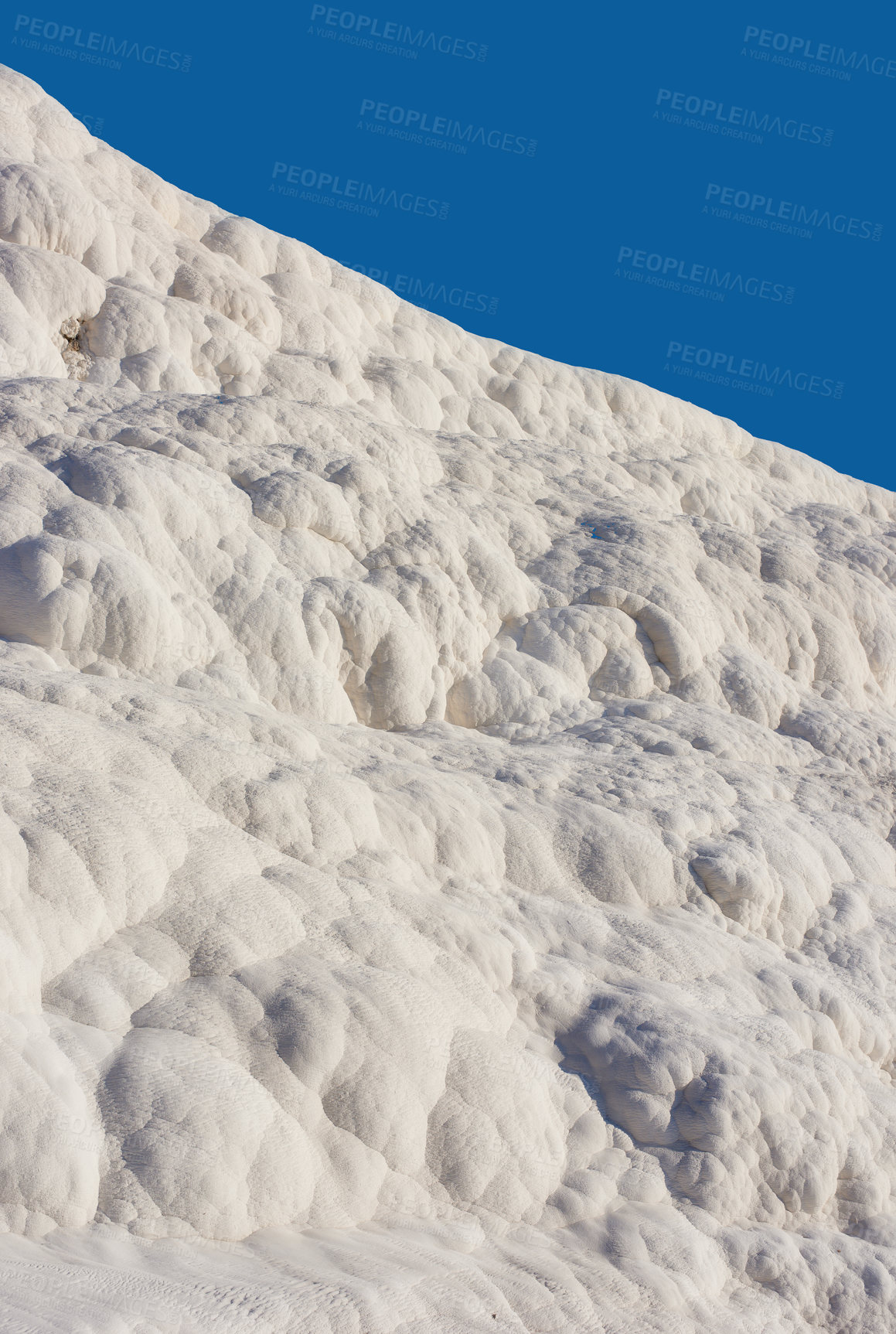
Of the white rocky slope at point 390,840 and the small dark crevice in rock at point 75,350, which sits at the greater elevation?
the small dark crevice in rock at point 75,350

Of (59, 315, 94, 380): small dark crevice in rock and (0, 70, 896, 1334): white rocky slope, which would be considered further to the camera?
(59, 315, 94, 380): small dark crevice in rock

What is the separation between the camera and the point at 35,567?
5.12 m

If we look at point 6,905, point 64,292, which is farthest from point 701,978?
point 64,292

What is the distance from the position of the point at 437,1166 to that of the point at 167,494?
361cm

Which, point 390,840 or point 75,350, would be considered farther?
point 75,350

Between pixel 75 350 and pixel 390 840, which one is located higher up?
pixel 75 350

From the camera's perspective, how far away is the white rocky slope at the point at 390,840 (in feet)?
10.4

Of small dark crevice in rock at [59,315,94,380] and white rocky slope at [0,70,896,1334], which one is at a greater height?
small dark crevice in rock at [59,315,94,380]

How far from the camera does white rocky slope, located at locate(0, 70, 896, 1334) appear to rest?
3166 mm

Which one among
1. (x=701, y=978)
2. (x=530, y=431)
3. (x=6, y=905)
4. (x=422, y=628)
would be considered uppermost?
(x=530, y=431)

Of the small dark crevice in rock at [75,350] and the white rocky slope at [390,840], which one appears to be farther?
the small dark crevice in rock at [75,350]

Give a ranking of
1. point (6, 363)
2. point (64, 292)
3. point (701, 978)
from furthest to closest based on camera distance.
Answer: point (64, 292), point (6, 363), point (701, 978)

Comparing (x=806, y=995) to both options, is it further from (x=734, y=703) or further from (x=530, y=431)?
(x=530, y=431)

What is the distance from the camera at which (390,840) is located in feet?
15.3
